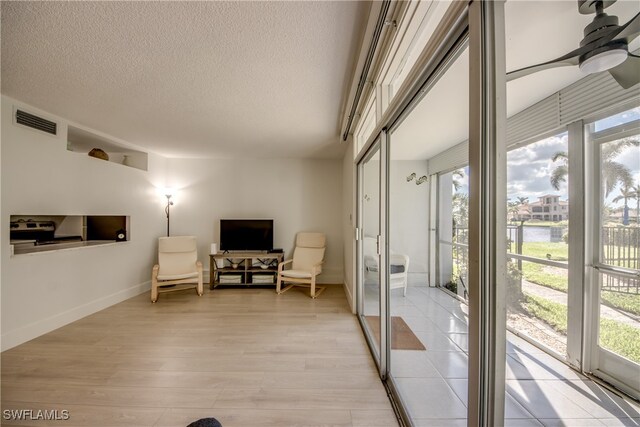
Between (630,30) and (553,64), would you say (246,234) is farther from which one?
(630,30)

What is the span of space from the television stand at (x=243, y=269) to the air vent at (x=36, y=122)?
2560 mm

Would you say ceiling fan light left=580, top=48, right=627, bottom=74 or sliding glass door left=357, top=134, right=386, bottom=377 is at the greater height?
ceiling fan light left=580, top=48, right=627, bottom=74

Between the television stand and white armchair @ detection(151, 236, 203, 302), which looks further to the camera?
the television stand

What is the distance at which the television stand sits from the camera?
172 inches

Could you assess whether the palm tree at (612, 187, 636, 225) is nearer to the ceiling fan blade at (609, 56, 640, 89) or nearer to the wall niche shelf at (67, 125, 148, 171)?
the ceiling fan blade at (609, 56, 640, 89)

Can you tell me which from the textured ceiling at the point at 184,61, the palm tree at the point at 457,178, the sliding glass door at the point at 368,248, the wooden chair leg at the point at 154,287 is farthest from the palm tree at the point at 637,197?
the wooden chair leg at the point at 154,287

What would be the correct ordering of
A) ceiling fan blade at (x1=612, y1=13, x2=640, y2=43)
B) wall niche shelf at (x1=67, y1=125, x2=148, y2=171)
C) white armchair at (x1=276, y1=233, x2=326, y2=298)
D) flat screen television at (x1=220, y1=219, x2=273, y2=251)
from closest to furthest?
ceiling fan blade at (x1=612, y1=13, x2=640, y2=43) < wall niche shelf at (x1=67, y1=125, x2=148, y2=171) < white armchair at (x1=276, y1=233, x2=326, y2=298) < flat screen television at (x1=220, y1=219, x2=273, y2=251)

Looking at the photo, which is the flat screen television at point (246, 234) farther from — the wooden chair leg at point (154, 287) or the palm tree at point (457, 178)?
the palm tree at point (457, 178)

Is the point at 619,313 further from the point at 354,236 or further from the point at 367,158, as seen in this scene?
the point at 354,236

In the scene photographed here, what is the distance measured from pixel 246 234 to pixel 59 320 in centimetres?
254

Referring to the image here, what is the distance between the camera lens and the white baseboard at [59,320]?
7.77 feet

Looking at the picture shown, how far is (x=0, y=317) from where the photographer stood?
7.53 feet

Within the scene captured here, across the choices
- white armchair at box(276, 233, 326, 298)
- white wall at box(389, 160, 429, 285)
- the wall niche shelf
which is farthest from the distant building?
the wall niche shelf

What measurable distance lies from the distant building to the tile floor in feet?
1.27
